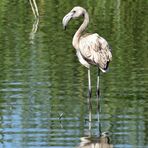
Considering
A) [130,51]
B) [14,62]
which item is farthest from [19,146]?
[130,51]

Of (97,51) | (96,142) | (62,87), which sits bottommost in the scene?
(96,142)

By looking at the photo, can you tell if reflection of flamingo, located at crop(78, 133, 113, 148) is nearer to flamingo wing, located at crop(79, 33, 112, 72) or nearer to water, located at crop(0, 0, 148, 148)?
water, located at crop(0, 0, 148, 148)

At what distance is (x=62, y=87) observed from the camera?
1412 cm

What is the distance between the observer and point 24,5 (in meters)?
28.7

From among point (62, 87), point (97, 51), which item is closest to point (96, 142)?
point (97, 51)

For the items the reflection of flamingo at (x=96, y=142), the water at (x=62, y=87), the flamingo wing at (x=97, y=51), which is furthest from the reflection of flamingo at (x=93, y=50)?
the reflection of flamingo at (x=96, y=142)

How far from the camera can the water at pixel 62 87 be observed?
440 inches

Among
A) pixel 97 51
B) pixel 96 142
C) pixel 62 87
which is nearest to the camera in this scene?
pixel 96 142

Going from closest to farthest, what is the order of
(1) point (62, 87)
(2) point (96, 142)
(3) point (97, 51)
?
(2) point (96, 142) → (3) point (97, 51) → (1) point (62, 87)

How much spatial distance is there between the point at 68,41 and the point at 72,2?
9.28 meters

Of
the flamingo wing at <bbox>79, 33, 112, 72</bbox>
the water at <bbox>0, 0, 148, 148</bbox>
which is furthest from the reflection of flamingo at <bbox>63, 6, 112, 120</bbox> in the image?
the water at <bbox>0, 0, 148, 148</bbox>

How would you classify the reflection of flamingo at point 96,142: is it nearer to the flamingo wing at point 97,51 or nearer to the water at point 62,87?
the water at point 62,87

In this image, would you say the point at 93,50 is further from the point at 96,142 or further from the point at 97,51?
the point at 96,142

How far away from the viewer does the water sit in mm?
11172
